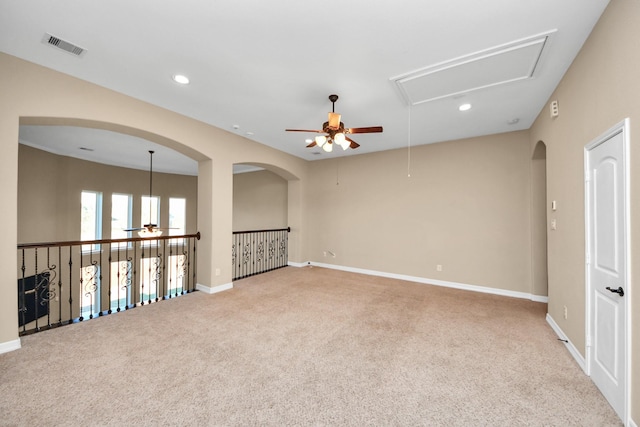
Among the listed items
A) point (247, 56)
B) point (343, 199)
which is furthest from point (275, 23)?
point (343, 199)

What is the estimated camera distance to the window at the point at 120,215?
7.52 m

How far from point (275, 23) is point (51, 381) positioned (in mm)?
3501

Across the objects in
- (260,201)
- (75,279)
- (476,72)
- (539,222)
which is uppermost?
(476,72)

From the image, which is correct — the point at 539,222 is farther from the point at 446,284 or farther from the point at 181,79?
the point at 181,79

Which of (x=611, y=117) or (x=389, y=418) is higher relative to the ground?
(x=611, y=117)

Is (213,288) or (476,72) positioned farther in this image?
(213,288)

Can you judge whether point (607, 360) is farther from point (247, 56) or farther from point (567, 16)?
point (247, 56)

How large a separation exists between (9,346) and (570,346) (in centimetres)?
567

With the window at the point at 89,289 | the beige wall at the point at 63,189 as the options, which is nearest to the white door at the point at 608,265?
the beige wall at the point at 63,189

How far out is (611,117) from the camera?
1.84 m

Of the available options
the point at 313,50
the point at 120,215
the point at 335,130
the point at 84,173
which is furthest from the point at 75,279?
the point at 313,50

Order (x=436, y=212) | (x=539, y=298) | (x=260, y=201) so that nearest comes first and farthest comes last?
(x=539, y=298)
(x=436, y=212)
(x=260, y=201)

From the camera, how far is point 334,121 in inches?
115

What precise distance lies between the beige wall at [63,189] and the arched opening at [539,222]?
32.3 feet
